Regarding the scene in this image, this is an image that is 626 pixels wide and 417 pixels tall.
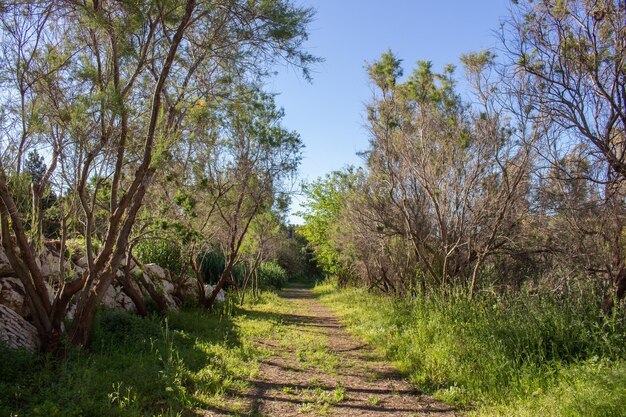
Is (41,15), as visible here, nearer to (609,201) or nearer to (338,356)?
(338,356)

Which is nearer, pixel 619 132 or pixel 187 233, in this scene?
pixel 619 132

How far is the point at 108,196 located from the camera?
7.64m

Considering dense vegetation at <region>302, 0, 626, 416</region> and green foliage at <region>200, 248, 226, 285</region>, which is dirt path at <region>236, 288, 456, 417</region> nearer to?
dense vegetation at <region>302, 0, 626, 416</region>

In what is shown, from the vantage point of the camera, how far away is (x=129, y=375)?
545 cm

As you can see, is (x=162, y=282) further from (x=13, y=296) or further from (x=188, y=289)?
(x=13, y=296)

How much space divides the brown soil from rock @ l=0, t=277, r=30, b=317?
3686mm

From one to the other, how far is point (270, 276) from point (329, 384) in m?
23.1

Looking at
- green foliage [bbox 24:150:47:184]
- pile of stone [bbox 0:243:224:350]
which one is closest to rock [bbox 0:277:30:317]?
pile of stone [bbox 0:243:224:350]

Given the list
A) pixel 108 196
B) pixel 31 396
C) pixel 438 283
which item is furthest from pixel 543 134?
pixel 31 396

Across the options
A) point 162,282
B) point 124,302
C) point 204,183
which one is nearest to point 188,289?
point 162,282

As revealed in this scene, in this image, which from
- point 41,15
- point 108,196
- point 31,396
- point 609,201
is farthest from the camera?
point 108,196

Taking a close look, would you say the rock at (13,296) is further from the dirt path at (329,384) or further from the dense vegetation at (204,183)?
the dirt path at (329,384)

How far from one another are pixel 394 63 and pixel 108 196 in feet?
21.7

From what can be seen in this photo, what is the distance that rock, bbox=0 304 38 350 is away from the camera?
18.4ft
